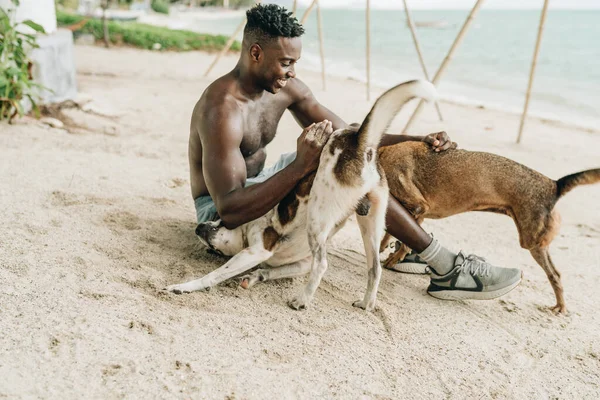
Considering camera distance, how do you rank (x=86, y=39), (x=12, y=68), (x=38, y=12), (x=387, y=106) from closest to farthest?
(x=387, y=106)
(x=12, y=68)
(x=38, y=12)
(x=86, y=39)

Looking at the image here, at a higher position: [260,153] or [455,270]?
[260,153]

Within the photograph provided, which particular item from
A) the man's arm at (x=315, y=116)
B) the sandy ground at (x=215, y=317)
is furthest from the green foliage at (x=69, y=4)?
the man's arm at (x=315, y=116)

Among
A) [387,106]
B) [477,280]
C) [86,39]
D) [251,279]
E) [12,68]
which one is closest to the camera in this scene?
[387,106]

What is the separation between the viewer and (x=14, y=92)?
17.4 feet

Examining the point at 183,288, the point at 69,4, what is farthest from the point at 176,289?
the point at 69,4

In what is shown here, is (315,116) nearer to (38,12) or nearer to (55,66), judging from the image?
(55,66)

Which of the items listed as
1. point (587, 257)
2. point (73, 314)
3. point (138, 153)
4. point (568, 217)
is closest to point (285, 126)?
point (138, 153)

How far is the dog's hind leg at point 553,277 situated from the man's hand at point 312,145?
1536 millimetres

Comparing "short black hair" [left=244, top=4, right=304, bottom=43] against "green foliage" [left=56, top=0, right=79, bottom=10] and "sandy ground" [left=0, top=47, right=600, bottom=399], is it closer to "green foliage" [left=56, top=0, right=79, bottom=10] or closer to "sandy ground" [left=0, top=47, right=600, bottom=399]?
"sandy ground" [left=0, top=47, right=600, bottom=399]

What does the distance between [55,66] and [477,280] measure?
5702 mm

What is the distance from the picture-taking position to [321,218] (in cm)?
260

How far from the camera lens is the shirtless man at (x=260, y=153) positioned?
267 cm

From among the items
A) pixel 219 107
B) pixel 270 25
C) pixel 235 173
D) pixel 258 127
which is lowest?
pixel 235 173

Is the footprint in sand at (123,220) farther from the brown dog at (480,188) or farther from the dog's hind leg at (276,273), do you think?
the brown dog at (480,188)
